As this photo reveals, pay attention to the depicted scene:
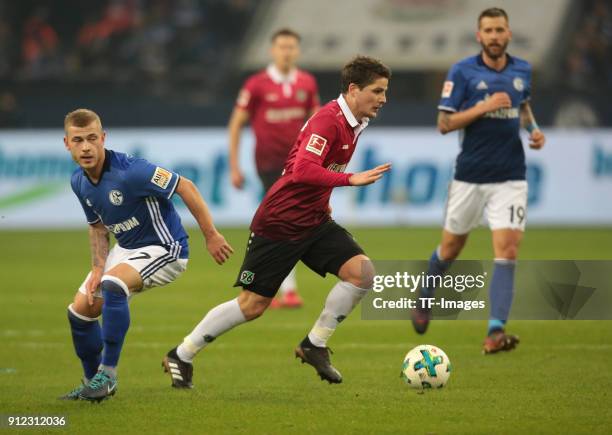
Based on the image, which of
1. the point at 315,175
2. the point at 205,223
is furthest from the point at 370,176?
the point at 205,223

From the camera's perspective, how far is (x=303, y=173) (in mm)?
6949

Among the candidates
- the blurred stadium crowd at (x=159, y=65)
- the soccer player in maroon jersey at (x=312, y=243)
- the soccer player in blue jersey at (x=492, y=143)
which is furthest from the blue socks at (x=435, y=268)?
the blurred stadium crowd at (x=159, y=65)

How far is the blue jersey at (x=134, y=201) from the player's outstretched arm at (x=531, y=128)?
324 centimetres

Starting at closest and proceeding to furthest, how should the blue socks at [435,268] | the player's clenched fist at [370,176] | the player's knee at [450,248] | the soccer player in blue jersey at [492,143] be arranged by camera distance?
the player's clenched fist at [370,176] < the soccer player in blue jersey at [492,143] < the player's knee at [450,248] < the blue socks at [435,268]

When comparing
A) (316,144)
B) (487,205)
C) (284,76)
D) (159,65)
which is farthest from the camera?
(159,65)

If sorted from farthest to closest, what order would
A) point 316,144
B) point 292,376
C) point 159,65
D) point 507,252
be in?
point 159,65 → point 507,252 → point 292,376 → point 316,144

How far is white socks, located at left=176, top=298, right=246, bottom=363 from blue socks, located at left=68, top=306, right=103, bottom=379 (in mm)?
497

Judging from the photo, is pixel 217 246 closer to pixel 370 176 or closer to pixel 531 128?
pixel 370 176

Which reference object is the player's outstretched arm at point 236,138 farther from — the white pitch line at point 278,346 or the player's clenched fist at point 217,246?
the player's clenched fist at point 217,246

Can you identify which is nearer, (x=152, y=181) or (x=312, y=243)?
(x=152, y=181)

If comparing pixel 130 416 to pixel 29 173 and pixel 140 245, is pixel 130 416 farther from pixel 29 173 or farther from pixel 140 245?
pixel 29 173

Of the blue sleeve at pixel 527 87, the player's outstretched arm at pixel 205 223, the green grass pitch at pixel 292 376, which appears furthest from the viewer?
the blue sleeve at pixel 527 87

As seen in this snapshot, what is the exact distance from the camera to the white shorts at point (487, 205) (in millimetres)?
8945

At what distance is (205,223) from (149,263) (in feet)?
1.40
